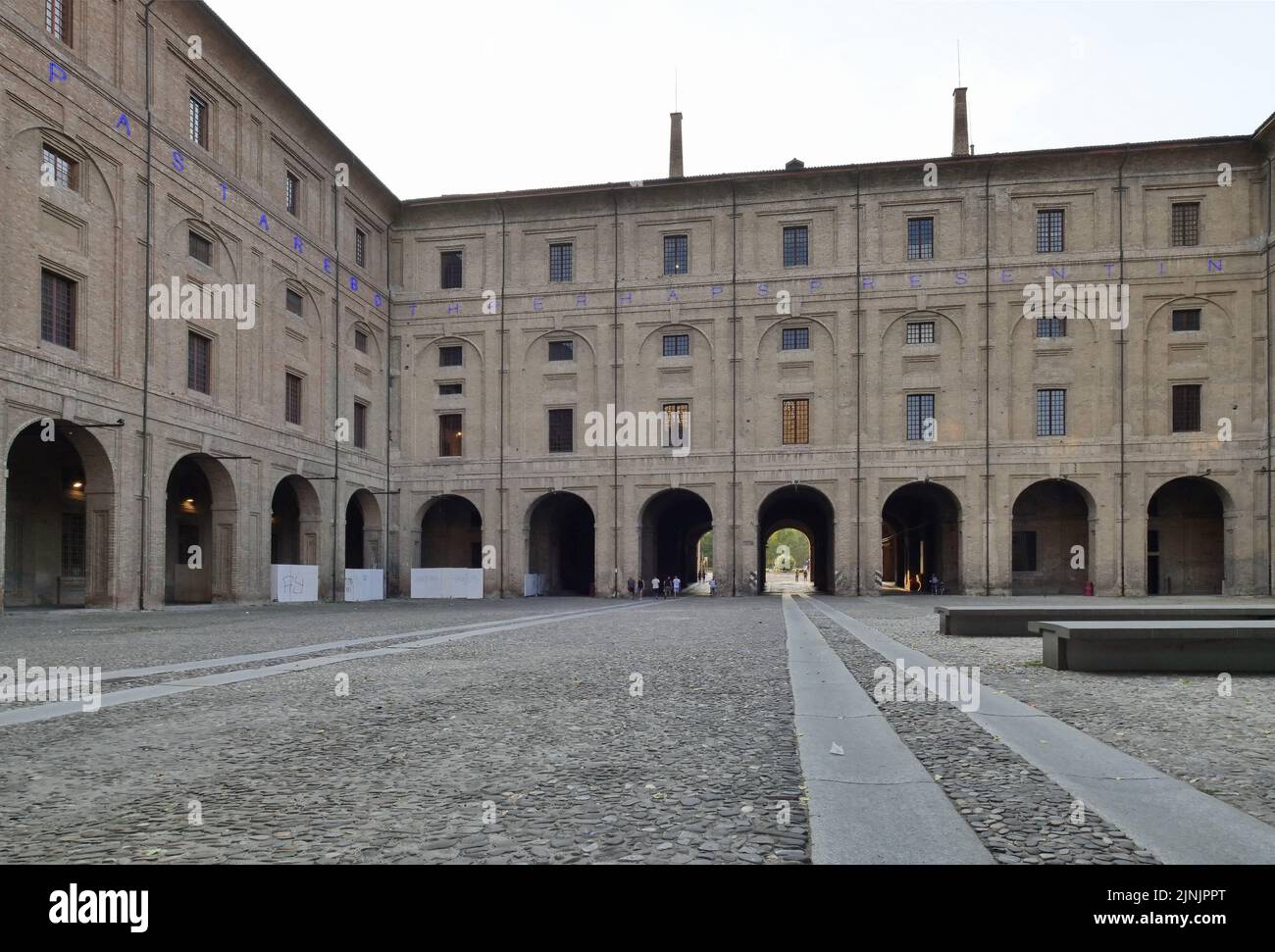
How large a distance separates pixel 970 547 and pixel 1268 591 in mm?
10073

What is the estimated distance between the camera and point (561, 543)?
4184cm

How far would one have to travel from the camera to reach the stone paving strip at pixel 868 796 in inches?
121

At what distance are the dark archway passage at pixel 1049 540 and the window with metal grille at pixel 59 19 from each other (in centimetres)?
3416

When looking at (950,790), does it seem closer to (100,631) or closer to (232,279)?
(100,631)

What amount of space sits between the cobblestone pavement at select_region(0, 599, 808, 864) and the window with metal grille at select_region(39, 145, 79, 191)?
1824 centimetres

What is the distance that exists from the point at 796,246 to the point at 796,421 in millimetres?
7165

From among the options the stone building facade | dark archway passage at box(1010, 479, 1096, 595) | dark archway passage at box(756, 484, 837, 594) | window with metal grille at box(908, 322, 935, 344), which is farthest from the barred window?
dark archway passage at box(1010, 479, 1096, 595)

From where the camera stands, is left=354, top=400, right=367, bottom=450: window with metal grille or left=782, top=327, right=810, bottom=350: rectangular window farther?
left=782, top=327, right=810, bottom=350: rectangular window

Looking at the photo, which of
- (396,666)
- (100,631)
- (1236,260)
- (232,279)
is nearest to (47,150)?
(232,279)

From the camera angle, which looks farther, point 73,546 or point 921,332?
point 921,332

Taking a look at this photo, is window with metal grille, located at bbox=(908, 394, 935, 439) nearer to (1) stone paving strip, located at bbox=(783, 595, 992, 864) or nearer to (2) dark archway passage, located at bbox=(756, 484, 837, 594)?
(2) dark archway passage, located at bbox=(756, 484, 837, 594)

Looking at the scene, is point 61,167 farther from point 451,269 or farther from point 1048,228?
point 1048,228

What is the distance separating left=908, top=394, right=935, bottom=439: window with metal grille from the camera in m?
34.4

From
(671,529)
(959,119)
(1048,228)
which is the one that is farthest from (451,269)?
(1048,228)
